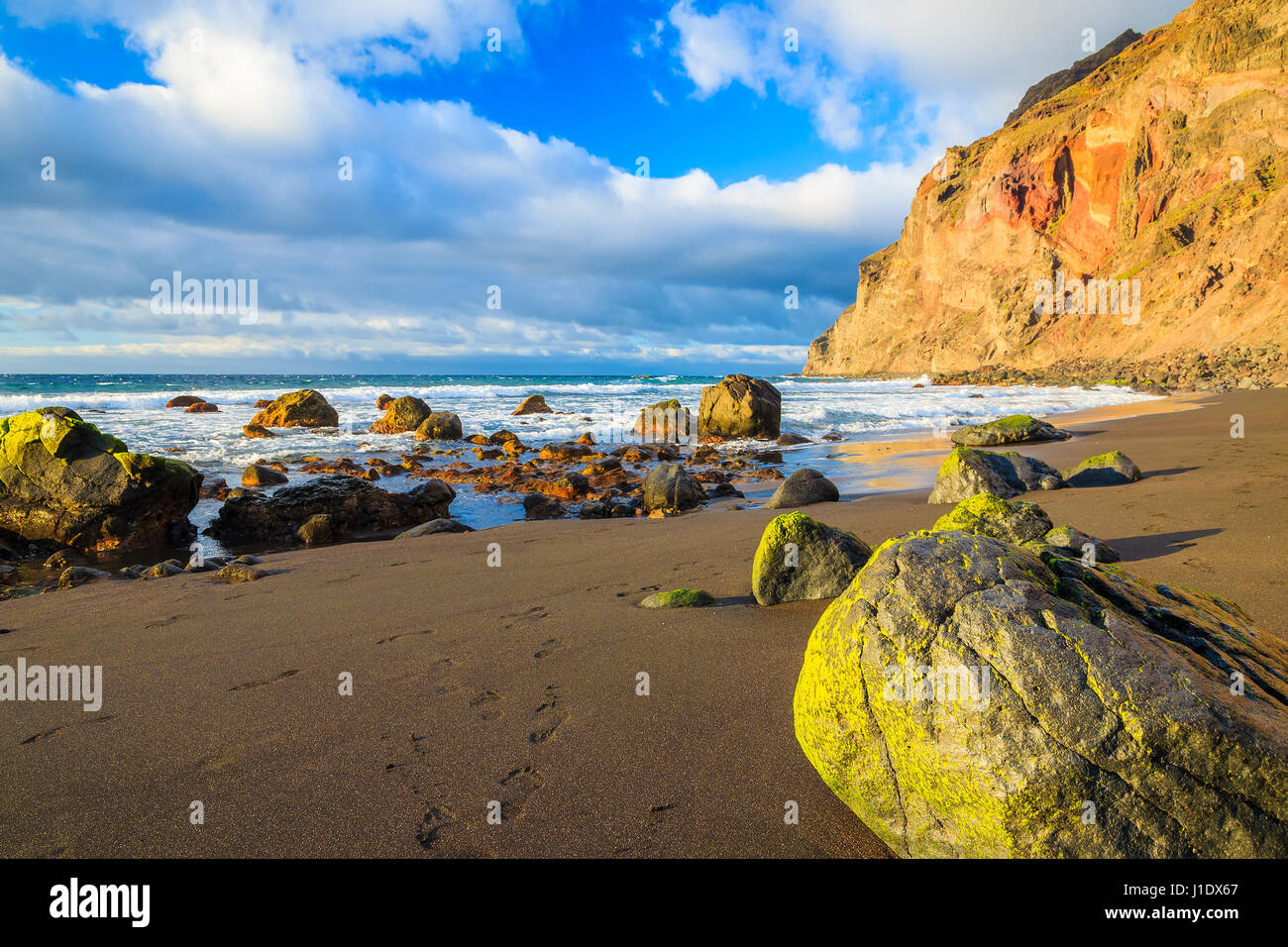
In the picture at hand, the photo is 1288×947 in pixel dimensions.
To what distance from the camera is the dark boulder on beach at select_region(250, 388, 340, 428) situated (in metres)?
22.5

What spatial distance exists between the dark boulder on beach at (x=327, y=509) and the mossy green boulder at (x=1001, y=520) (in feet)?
24.9

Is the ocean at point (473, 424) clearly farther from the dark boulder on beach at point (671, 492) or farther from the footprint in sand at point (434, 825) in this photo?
the footprint in sand at point (434, 825)

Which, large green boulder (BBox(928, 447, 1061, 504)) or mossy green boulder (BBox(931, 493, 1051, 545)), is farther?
large green boulder (BBox(928, 447, 1061, 504))

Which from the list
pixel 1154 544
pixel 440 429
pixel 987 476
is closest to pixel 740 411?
pixel 440 429

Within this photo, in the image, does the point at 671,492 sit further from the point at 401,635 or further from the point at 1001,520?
Answer: the point at 401,635

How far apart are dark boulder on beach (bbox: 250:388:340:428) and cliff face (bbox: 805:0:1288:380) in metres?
50.1

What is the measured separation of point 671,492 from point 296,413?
18.5 m

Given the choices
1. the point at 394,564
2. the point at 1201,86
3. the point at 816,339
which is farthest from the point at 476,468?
the point at 816,339

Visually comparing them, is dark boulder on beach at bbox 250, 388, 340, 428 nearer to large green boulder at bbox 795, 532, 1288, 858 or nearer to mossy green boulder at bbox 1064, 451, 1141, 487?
mossy green boulder at bbox 1064, 451, 1141, 487

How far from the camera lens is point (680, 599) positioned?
4781 millimetres

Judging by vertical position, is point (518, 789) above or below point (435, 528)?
below

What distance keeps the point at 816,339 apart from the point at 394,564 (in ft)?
381

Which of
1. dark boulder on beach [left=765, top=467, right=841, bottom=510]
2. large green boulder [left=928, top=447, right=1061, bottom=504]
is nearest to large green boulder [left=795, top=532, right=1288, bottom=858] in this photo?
large green boulder [left=928, top=447, right=1061, bottom=504]
